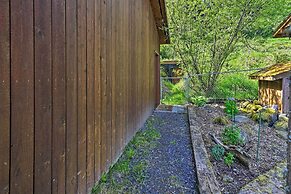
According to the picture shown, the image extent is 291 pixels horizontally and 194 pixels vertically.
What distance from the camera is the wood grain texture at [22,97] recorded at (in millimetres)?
1176

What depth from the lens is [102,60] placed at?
2.45m

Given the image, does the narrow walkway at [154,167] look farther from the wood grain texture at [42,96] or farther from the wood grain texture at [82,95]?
the wood grain texture at [42,96]

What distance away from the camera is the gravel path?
2473mm

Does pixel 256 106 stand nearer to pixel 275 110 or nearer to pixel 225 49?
pixel 275 110

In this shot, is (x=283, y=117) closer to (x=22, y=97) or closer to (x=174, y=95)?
(x=174, y=95)

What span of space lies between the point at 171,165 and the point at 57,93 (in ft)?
6.31

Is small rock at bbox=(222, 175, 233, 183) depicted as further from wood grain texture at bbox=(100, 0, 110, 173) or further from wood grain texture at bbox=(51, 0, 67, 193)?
wood grain texture at bbox=(51, 0, 67, 193)

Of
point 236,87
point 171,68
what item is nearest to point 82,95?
point 236,87

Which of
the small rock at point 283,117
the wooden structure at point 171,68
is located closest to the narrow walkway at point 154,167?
the small rock at point 283,117

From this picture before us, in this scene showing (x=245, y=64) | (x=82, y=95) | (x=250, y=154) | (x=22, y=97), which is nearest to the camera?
(x=22, y=97)

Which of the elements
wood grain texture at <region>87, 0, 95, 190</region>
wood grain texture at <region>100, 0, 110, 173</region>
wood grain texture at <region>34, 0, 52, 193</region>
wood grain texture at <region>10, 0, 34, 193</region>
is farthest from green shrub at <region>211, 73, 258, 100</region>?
wood grain texture at <region>10, 0, 34, 193</region>

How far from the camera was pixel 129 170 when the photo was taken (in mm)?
2820

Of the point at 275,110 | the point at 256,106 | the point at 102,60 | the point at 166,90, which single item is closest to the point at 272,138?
the point at 275,110

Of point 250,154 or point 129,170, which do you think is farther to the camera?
point 250,154
